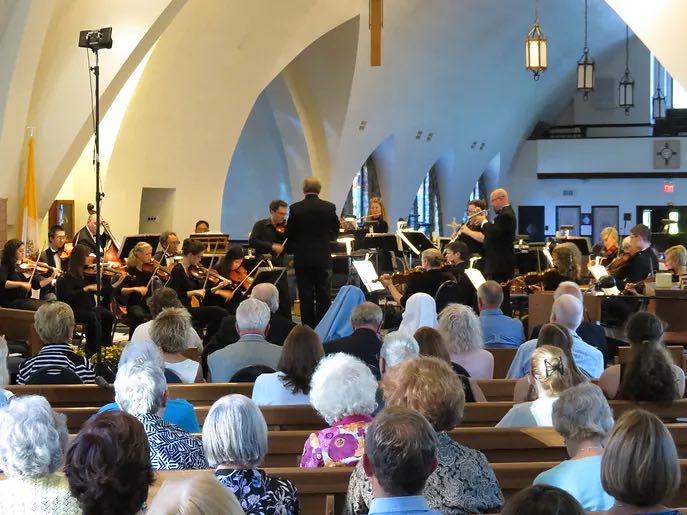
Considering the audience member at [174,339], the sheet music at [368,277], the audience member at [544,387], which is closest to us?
the audience member at [544,387]

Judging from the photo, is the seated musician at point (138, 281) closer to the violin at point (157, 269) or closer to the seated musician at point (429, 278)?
the violin at point (157, 269)

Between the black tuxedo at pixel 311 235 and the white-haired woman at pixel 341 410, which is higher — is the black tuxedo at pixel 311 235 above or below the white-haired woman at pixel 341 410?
above

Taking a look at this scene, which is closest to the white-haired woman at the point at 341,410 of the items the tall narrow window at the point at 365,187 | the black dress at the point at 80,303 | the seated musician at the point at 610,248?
the black dress at the point at 80,303

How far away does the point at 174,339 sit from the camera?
5922 millimetres

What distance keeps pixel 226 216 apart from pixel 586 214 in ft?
37.2

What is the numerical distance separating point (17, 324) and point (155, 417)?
19.2 feet

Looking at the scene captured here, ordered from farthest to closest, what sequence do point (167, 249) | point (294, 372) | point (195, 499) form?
point (167, 249), point (294, 372), point (195, 499)

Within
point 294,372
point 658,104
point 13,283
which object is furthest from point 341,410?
point 658,104

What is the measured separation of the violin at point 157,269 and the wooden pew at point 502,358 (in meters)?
4.20

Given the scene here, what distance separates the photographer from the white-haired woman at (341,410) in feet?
13.0

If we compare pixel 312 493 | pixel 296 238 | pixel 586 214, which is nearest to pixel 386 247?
pixel 296 238

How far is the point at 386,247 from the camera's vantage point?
1479cm

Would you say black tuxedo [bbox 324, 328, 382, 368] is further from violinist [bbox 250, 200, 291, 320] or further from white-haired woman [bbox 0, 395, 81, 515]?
violinist [bbox 250, 200, 291, 320]

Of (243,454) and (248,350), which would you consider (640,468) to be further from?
(248,350)
